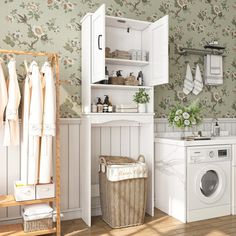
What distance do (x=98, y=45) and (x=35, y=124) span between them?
37.0 inches

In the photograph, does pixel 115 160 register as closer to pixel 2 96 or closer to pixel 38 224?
pixel 38 224

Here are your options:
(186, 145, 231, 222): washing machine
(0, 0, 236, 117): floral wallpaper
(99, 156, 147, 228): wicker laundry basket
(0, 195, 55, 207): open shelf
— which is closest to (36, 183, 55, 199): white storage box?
(0, 195, 55, 207): open shelf

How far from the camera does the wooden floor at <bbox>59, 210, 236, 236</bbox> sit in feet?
8.95

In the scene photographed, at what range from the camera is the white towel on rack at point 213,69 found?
3834mm

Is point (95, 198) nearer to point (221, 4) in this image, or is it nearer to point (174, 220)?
point (174, 220)

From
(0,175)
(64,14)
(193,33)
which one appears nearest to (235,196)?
(193,33)

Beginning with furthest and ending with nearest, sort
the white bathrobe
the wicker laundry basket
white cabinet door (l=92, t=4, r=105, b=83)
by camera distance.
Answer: the wicker laundry basket
white cabinet door (l=92, t=4, r=105, b=83)
the white bathrobe

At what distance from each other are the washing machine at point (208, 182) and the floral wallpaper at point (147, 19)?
0.79m

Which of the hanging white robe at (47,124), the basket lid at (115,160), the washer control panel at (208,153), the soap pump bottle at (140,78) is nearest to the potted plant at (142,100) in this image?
the soap pump bottle at (140,78)

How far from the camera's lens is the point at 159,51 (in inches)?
121

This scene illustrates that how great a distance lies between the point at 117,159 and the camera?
3152 mm

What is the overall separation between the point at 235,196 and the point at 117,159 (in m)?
1.36

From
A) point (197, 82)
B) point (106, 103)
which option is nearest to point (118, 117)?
point (106, 103)

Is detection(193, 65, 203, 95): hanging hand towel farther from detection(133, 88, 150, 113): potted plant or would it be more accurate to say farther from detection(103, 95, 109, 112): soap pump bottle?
detection(103, 95, 109, 112): soap pump bottle
